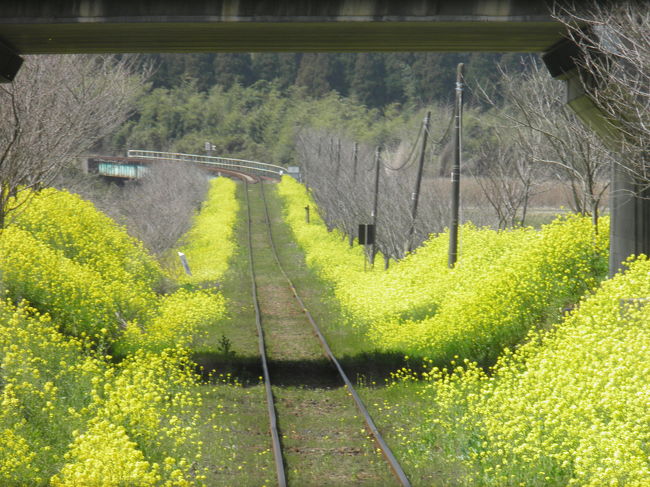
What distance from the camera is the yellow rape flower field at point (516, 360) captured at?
9.00m

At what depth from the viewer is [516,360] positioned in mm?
15492

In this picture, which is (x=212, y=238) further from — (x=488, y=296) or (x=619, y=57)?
(x=619, y=57)

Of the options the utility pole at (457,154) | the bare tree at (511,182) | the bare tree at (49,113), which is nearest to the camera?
the bare tree at (49,113)

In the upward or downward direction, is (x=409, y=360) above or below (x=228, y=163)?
below

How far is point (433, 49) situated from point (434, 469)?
9.16 m

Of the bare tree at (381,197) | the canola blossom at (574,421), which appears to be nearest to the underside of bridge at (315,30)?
the canola blossom at (574,421)

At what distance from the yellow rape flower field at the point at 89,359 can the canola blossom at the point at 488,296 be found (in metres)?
4.46

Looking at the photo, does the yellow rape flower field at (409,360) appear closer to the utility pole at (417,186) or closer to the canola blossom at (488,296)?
the canola blossom at (488,296)

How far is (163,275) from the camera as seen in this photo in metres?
30.8

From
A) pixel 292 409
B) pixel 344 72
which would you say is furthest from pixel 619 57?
pixel 344 72

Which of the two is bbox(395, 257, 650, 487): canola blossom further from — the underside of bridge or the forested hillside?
the forested hillside

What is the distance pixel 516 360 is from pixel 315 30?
6431 millimetres

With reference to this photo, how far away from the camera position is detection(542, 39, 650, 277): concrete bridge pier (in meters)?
15.2

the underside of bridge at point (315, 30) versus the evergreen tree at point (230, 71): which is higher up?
the evergreen tree at point (230, 71)
